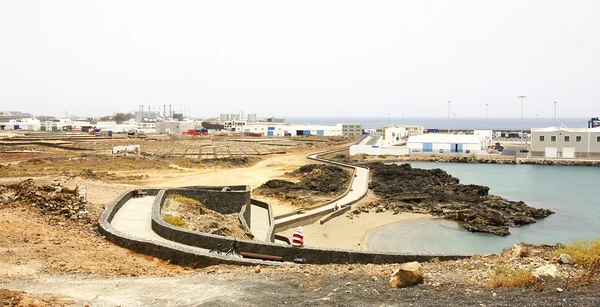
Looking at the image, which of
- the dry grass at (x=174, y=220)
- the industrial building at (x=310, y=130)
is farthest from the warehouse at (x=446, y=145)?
the dry grass at (x=174, y=220)

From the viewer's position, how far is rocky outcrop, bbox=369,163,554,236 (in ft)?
90.9

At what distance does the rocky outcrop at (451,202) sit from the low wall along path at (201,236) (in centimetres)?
1010

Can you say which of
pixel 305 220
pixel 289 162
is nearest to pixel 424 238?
pixel 305 220

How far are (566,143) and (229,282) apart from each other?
222 feet

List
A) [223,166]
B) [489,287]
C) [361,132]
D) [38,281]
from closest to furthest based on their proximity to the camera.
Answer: [489,287] → [38,281] → [223,166] → [361,132]

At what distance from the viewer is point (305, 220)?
26266 millimetres

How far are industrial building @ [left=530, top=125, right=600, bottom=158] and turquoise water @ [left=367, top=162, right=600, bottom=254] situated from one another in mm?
11915

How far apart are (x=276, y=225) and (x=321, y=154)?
41611 mm

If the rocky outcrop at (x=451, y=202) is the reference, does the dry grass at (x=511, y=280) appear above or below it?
above

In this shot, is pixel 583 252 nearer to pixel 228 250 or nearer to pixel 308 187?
pixel 228 250

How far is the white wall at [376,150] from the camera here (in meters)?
69.0

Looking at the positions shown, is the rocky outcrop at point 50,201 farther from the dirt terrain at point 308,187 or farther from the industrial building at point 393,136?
the industrial building at point 393,136

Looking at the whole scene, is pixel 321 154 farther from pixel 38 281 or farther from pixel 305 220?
pixel 38 281

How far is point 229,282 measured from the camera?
28.9ft
